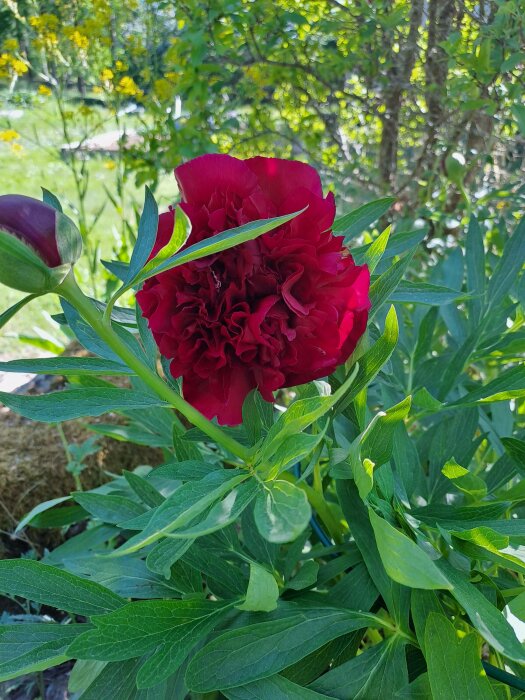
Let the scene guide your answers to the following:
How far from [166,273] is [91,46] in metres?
2.56

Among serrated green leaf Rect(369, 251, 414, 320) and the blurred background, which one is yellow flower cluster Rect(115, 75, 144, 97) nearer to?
the blurred background

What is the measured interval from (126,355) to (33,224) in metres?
0.10

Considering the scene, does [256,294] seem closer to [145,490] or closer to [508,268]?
[145,490]

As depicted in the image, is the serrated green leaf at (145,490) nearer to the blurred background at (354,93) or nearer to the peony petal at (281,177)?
the peony petal at (281,177)

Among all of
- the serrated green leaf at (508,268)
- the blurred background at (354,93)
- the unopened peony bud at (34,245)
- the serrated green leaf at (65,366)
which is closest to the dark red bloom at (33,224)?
the unopened peony bud at (34,245)

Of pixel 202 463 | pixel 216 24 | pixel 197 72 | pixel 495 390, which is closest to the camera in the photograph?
pixel 202 463

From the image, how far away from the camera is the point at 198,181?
1.62 feet

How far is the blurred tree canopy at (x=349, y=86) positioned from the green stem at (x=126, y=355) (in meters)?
0.94

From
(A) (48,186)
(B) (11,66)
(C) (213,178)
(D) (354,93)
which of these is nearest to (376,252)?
(C) (213,178)

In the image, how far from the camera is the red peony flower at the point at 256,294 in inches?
18.5

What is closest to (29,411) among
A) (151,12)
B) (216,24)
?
(216,24)

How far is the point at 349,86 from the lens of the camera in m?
2.66

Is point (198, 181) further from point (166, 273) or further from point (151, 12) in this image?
point (151, 12)

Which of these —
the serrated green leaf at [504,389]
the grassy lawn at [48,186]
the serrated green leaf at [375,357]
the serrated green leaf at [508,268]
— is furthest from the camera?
the grassy lawn at [48,186]
